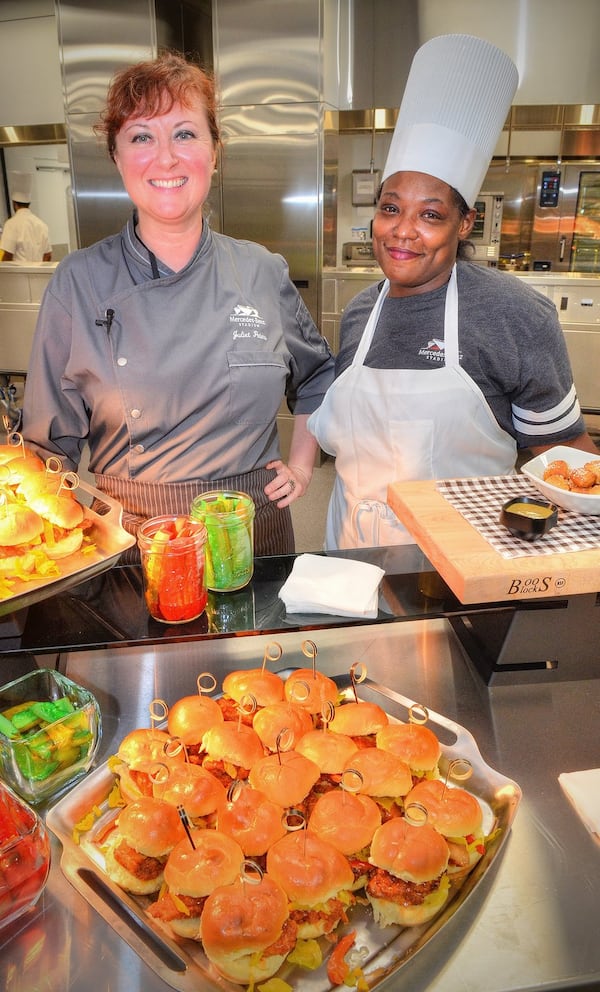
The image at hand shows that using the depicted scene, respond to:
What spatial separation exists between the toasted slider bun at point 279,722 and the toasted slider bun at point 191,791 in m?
0.11

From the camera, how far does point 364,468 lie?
85.2 inches

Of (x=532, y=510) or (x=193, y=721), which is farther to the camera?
(x=532, y=510)

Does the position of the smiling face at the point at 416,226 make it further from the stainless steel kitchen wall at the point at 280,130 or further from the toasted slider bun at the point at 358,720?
the stainless steel kitchen wall at the point at 280,130

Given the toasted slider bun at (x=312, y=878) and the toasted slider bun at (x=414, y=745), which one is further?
the toasted slider bun at (x=414, y=745)

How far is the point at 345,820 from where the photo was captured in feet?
3.32

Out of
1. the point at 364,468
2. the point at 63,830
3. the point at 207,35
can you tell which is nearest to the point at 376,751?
the point at 63,830

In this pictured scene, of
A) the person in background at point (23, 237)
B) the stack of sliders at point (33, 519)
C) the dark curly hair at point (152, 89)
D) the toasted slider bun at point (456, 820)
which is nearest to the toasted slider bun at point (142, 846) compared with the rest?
the toasted slider bun at point (456, 820)

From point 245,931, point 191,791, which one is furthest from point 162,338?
point 245,931

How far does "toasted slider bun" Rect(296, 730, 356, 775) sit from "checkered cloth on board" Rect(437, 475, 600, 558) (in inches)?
16.4

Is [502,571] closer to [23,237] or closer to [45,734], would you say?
[45,734]

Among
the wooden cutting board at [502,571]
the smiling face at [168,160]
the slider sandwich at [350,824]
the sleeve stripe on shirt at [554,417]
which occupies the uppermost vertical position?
the smiling face at [168,160]

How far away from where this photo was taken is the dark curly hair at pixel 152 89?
1.78 m

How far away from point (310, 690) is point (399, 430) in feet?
3.24

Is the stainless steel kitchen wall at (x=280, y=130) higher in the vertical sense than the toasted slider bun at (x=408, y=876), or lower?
higher
